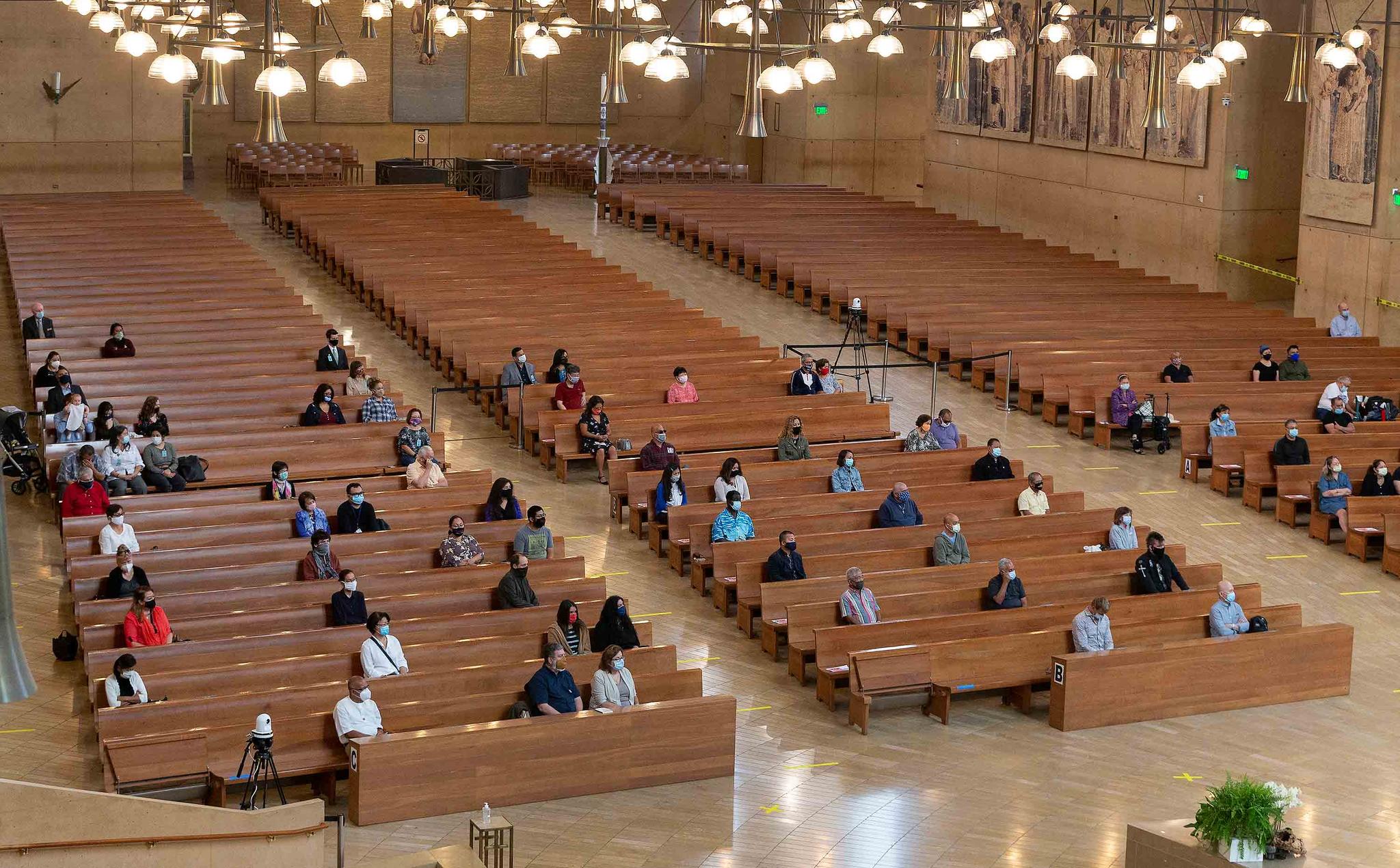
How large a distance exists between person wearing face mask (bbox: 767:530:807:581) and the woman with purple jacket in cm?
573

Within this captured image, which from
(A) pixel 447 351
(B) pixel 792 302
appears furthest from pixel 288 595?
(B) pixel 792 302

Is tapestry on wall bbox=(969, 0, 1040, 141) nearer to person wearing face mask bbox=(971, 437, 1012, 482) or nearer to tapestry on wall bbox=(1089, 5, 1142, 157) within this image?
tapestry on wall bbox=(1089, 5, 1142, 157)

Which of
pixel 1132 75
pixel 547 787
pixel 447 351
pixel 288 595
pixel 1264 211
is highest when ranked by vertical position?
pixel 1132 75

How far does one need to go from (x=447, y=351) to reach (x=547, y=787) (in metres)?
8.92

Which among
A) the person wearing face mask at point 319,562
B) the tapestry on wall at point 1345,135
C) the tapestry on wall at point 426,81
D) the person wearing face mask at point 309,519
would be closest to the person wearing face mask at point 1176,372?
the tapestry on wall at point 1345,135

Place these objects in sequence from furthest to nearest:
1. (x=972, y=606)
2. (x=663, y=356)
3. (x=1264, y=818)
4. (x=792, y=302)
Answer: (x=792, y=302)
(x=663, y=356)
(x=972, y=606)
(x=1264, y=818)

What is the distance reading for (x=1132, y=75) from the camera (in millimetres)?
23344

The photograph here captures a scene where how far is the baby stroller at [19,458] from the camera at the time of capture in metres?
13.3

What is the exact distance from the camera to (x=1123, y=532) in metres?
12.2

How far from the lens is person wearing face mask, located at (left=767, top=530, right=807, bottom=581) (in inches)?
445

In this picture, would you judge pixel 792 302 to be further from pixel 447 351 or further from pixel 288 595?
pixel 288 595

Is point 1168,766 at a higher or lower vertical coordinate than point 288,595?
lower

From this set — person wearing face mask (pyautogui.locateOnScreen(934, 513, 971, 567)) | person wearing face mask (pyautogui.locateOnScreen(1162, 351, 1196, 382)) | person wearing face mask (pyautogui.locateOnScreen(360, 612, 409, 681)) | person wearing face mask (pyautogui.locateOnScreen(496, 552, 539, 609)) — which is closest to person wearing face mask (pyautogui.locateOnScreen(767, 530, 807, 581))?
person wearing face mask (pyautogui.locateOnScreen(934, 513, 971, 567))

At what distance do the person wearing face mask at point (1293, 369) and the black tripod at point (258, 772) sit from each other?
12369 millimetres
